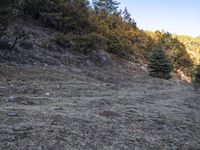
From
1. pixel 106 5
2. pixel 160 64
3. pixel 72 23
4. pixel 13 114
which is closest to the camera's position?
pixel 13 114

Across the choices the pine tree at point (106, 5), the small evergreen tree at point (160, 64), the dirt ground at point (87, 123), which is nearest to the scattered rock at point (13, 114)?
the dirt ground at point (87, 123)

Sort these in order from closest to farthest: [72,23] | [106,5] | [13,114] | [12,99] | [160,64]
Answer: [13,114]
[12,99]
[72,23]
[160,64]
[106,5]

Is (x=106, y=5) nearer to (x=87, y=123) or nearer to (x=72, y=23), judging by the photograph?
(x=72, y=23)

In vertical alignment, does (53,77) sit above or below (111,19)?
below

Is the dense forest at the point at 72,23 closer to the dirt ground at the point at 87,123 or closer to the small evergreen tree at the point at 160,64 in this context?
the small evergreen tree at the point at 160,64

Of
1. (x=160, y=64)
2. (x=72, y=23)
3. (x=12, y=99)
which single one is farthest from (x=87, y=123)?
(x=160, y=64)

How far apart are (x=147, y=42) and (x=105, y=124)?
2884 inches

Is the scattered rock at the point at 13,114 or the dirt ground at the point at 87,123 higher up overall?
the scattered rock at the point at 13,114

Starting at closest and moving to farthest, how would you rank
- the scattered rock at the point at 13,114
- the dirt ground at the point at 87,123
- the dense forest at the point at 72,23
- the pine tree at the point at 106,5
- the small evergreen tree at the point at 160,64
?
the dirt ground at the point at 87,123, the scattered rock at the point at 13,114, the dense forest at the point at 72,23, the small evergreen tree at the point at 160,64, the pine tree at the point at 106,5

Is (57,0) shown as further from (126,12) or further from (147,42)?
(126,12)

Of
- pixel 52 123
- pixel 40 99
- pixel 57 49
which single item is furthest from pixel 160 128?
pixel 57 49

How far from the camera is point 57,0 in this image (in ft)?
153

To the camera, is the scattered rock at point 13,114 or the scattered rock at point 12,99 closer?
the scattered rock at point 13,114

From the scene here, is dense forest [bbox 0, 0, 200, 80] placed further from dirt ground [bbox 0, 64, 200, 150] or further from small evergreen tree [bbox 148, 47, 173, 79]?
dirt ground [bbox 0, 64, 200, 150]
